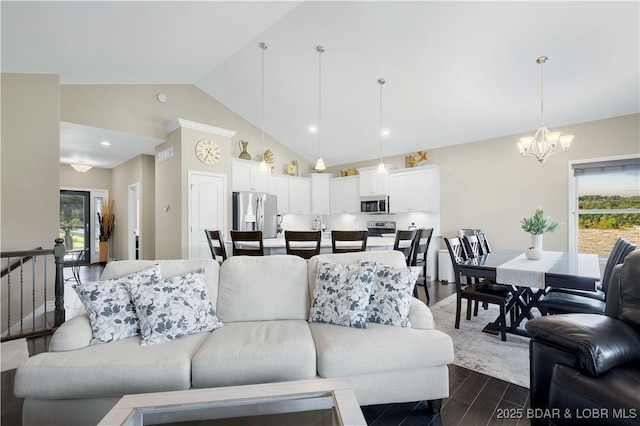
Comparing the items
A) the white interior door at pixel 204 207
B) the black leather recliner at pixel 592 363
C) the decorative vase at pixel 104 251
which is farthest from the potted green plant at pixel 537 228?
the decorative vase at pixel 104 251

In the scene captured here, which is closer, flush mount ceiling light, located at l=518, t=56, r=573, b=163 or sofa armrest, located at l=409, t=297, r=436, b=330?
sofa armrest, located at l=409, t=297, r=436, b=330

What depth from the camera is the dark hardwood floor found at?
5.56 feet

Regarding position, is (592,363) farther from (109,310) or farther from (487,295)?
(109,310)

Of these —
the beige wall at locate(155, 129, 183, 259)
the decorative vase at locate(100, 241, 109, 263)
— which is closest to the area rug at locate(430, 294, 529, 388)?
the beige wall at locate(155, 129, 183, 259)

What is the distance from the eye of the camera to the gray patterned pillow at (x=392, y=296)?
6.32 ft

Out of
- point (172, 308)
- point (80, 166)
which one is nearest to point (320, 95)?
point (172, 308)

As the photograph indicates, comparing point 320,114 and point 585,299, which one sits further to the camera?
point 320,114

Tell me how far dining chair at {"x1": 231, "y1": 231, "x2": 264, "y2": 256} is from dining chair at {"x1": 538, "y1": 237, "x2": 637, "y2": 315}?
9.00 feet

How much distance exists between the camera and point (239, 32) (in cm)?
365

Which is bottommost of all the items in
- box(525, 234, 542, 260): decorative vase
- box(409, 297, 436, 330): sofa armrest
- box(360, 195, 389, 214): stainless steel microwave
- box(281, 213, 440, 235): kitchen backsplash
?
box(409, 297, 436, 330): sofa armrest

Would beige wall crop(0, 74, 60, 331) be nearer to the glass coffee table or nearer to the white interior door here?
the white interior door

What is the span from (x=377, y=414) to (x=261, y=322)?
3.11ft

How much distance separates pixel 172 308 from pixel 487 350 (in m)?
2.64

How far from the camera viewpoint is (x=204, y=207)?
4969mm
